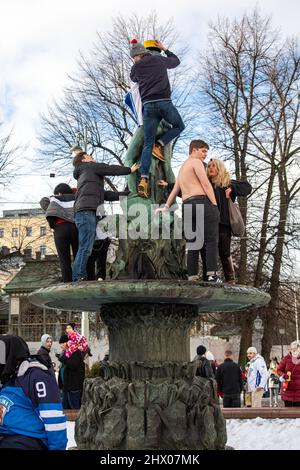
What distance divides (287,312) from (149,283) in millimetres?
21527

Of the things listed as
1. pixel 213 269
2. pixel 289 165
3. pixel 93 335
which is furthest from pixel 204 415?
pixel 93 335

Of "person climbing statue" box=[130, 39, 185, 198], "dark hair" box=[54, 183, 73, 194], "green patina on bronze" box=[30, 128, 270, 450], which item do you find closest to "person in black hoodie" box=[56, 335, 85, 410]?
"dark hair" box=[54, 183, 73, 194]

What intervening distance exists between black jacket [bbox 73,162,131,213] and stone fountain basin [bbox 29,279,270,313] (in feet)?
3.43

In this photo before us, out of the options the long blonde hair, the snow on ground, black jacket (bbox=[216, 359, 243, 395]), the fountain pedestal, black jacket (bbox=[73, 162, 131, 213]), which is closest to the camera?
the fountain pedestal

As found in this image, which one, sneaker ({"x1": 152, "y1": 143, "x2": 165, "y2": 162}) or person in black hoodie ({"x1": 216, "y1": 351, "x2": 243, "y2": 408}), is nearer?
sneaker ({"x1": 152, "y1": 143, "x2": 165, "y2": 162})

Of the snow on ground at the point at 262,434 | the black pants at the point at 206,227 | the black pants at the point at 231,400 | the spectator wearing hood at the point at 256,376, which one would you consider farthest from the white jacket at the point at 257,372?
the black pants at the point at 206,227

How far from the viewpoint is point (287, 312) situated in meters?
26.7

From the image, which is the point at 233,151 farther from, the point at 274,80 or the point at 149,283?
the point at 149,283

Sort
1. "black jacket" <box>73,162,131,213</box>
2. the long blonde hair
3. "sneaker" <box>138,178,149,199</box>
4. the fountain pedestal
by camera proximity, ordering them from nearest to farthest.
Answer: the fountain pedestal → "black jacket" <box>73,162,131,213</box> → "sneaker" <box>138,178,149,199</box> → the long blonde hair

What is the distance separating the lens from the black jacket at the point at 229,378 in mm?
14227

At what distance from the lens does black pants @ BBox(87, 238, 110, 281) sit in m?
7.55

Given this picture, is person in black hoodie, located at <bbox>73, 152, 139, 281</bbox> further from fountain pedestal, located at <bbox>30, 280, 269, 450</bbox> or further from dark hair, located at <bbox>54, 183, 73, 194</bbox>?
dark hair, located at <bbox>54, 183, 73, 194</bbox>

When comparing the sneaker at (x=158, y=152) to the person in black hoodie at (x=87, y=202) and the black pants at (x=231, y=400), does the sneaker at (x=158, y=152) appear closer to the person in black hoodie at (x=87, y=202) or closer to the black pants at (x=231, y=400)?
the person in black hoodie at (x=87, y=202)

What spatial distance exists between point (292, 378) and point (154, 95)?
6406mm
